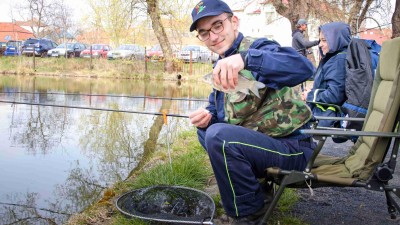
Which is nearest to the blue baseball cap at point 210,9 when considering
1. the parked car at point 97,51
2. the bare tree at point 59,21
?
the parked car at point 97,51

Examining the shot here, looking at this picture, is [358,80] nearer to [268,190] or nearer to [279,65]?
[268,190]

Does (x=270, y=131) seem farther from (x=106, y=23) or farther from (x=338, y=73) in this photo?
(x=106, y=23)

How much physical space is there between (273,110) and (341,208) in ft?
4.23

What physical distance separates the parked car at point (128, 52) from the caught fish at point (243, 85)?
77.0 feet

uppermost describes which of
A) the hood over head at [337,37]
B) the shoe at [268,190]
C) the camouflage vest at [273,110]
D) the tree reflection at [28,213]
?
the hood over head at [337,37]

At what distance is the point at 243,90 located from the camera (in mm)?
2307

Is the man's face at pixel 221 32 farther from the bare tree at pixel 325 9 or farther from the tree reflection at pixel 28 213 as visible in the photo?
the bare tree at pixel 325 9

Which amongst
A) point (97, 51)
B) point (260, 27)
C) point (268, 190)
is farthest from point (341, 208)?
point (260, 27)

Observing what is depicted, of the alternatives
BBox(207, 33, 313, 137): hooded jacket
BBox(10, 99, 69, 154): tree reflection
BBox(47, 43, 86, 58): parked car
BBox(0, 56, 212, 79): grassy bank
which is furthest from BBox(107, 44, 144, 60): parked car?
BBox(207, 33, 313, 137): hooded jacket

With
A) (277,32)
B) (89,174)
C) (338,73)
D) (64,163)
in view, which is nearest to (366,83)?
(338,73)

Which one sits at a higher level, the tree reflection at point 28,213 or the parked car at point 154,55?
the parked car at point 154,55

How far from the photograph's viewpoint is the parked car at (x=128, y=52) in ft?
84.0

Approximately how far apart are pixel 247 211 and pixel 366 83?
2.03 m

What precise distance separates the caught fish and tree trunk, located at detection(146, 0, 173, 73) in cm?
2121
